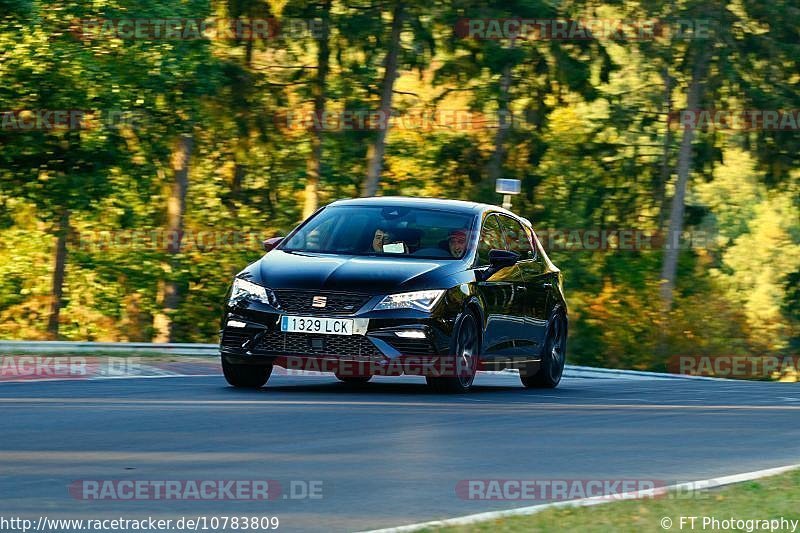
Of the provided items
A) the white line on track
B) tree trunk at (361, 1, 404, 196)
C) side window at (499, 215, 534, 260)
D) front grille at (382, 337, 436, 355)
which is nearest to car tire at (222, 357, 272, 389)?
front grille at (382, 337, 436, 355)

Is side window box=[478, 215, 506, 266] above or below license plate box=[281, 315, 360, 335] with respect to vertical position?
above

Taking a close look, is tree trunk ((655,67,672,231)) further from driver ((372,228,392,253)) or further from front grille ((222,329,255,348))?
front grille ((222,329,255,348))

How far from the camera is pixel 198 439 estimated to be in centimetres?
1042

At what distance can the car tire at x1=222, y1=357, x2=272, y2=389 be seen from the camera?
48.2ft

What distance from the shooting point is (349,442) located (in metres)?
10.5

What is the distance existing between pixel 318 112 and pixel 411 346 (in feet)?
94.3

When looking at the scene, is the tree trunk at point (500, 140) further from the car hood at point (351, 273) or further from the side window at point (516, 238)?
the car hood at point (351, 273)

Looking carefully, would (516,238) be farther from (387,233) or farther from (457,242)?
(387,233)

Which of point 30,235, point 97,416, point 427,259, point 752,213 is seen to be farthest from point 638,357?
point 752,213

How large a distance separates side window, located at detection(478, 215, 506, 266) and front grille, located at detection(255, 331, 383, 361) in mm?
1831

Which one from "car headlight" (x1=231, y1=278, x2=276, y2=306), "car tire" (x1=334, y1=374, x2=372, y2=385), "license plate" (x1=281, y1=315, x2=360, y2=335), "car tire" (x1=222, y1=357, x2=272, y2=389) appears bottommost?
"car tire" (x1=334, y1=374, x2=372, y2=385)

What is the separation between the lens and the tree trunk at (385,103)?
132ft

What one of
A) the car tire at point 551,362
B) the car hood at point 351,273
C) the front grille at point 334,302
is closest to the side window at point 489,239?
the car hood at point 351,273

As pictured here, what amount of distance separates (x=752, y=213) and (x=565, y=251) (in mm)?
36103
